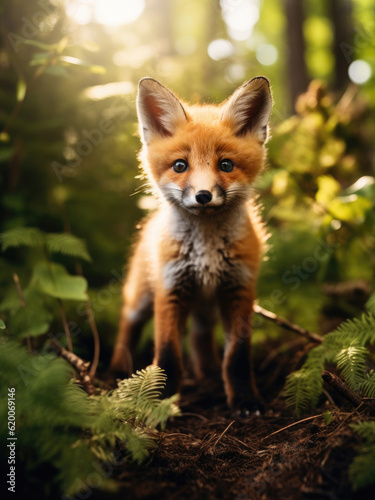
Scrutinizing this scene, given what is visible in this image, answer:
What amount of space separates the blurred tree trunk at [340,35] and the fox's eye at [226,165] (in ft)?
28.1

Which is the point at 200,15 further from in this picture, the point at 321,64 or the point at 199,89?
the point at 199,89

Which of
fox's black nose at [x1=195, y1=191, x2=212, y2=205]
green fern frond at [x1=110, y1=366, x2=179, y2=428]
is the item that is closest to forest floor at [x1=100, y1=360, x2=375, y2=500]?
green fern frond at [x1=110, y1=366, x2=179, y2=428]

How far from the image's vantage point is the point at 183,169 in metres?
2.35

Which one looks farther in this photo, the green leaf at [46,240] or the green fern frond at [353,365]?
the green leaf at [46,240]

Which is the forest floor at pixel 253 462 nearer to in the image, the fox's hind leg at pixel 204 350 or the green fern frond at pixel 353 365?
the green fern frond at pixel 353 365

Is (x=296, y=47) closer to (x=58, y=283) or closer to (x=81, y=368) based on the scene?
(x=58, y=283)

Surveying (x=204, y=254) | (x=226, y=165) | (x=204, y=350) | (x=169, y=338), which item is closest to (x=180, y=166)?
(x=226, y=165)

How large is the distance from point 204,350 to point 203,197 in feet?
5.33

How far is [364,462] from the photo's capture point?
55.3 inches

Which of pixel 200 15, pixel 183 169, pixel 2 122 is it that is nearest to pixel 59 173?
pixel 2 122

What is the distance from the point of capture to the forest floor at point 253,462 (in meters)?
1.51

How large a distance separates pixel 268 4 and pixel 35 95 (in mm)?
13606

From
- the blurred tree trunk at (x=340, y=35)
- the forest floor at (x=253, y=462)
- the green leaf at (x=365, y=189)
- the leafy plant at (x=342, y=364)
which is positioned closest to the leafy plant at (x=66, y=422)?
the forest floor at (x=253, y=462)

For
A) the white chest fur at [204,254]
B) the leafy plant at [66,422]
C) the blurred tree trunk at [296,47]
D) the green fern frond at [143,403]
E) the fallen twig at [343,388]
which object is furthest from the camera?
the blurred tree trunk at [296,47]
